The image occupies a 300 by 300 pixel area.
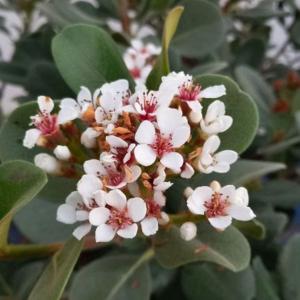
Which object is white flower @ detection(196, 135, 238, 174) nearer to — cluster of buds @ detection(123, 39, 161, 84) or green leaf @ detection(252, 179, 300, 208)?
cluster of buds @ detection(123, 39, 161, 84)

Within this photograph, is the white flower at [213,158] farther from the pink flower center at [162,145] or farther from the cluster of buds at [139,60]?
the cluster of buds at [139,60]

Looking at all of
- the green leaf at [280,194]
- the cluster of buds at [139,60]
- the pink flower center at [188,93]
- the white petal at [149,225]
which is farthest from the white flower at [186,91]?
the green leaf at [280,194]

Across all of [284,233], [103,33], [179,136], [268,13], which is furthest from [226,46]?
[179,136]

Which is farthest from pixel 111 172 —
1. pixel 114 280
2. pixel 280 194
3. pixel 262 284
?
pixel 280 194

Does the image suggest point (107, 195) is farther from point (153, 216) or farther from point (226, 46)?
point (226, 46)

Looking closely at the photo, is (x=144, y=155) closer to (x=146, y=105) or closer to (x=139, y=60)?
(x=146, y=105)

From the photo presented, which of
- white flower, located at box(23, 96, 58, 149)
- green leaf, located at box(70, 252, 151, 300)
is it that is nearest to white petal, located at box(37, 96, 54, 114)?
white flower, located at box(23, 96, 58, 149)
